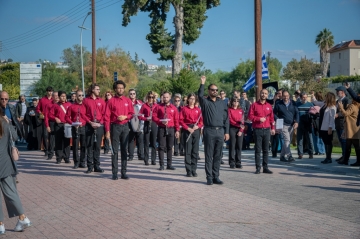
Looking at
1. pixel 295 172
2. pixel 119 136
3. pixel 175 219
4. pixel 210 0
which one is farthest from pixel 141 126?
pixel 210 0

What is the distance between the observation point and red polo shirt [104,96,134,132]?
12797mm

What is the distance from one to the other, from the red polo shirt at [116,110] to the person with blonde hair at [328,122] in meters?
6.00

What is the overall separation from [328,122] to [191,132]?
4.71 m

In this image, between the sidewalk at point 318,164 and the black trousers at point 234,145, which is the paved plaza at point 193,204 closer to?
the sidewalk at point 318,164

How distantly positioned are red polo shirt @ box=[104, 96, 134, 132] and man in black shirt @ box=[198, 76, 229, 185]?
2104 mm

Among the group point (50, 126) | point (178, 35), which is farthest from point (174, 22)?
point (50, 126)

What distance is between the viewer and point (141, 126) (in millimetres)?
16719

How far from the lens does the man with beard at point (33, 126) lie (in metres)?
21.9

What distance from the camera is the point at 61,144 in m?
17.0

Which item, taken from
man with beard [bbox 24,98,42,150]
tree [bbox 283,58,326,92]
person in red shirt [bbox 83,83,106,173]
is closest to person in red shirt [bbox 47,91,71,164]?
person in red shirt [bbox 83,83,106,173]

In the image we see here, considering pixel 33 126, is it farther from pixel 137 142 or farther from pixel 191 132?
pixel 191 132

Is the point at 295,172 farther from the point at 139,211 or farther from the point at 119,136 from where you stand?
the point at 139,211

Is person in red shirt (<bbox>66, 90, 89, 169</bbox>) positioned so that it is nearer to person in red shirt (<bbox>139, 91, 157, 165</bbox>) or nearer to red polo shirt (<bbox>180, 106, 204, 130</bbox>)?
person in red shirt (<bbox>139, 91, 157, 165</bbox>)

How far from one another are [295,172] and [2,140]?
8.35 m
